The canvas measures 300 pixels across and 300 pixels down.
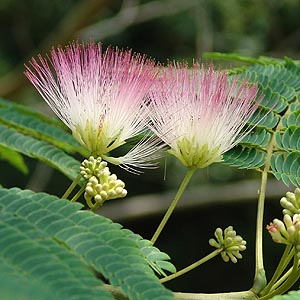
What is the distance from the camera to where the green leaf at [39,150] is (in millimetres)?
2002

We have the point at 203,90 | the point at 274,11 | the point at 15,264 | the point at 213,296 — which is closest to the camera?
the point at 15,264

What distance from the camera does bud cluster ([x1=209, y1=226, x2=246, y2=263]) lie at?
141cm

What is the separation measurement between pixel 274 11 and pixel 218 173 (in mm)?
2021

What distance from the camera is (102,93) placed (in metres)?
1.44

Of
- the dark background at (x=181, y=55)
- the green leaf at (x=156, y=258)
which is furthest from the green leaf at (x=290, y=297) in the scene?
the dark background at (x=181, y=55)

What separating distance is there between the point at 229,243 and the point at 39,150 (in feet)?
2.83

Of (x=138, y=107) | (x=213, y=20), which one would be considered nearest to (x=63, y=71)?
(x=138, y=107)

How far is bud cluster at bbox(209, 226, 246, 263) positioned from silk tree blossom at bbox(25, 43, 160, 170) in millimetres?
234

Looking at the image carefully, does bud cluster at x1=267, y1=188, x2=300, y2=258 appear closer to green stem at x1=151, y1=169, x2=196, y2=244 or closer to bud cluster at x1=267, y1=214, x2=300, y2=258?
bud cluster at x1=267, y1=214, x2=300, y2=258

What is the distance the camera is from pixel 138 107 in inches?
56.7

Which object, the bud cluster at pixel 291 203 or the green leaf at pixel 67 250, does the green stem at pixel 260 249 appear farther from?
the green leaf at pixel 67 250

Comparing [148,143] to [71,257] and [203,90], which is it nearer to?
[203,90]

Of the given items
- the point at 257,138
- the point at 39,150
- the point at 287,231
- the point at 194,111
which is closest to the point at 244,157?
the point at 257,138

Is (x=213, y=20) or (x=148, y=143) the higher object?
(x=213, y=20)
